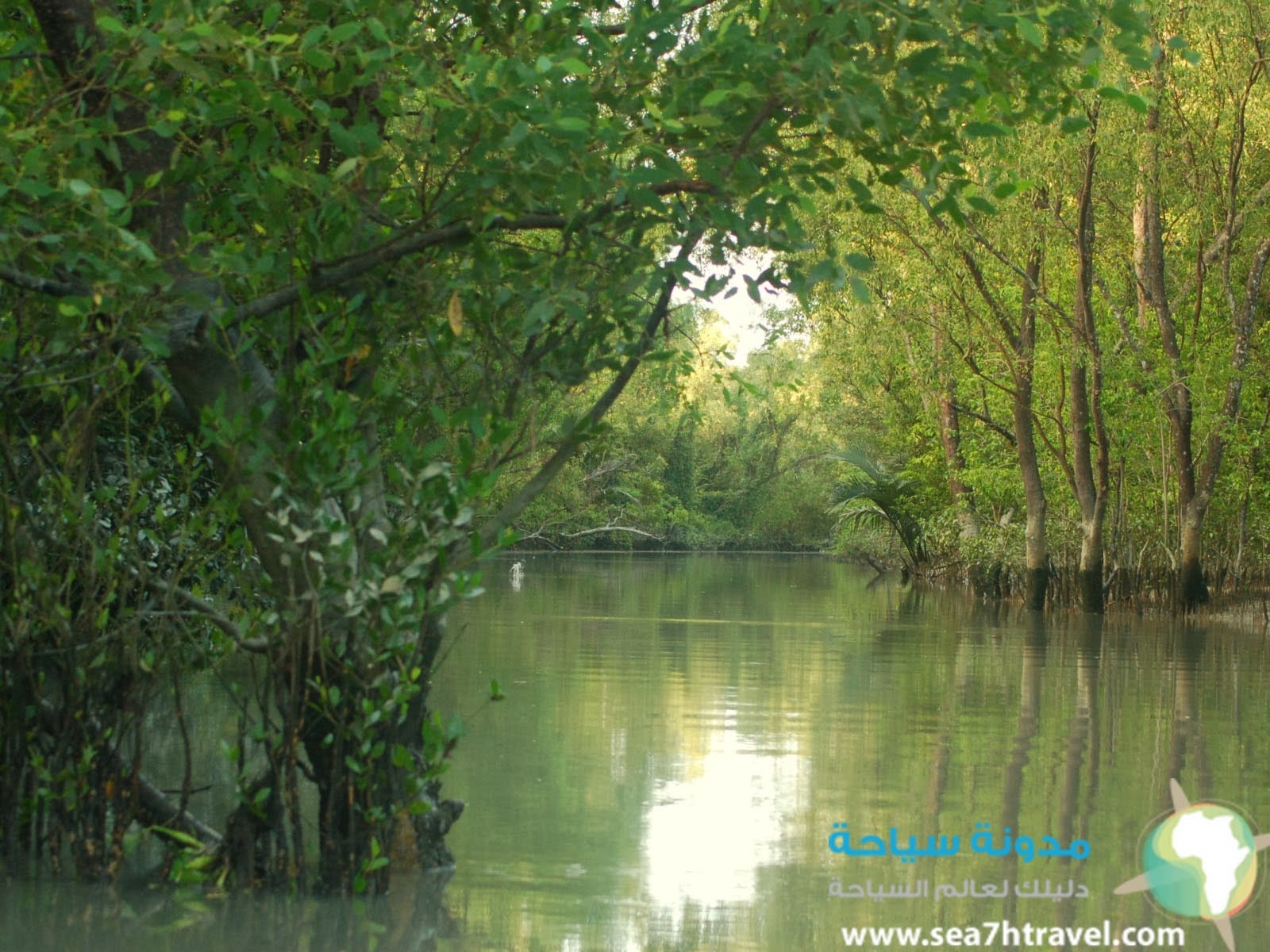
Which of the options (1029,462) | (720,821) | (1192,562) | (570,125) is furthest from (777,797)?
(1029,462)

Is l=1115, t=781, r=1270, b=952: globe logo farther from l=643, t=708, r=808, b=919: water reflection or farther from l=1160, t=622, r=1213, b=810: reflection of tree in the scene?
l=643, t=708, r=808, b=919: water reflection

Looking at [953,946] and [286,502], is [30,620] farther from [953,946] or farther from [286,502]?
[953,946]

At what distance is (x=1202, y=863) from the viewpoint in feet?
21.9

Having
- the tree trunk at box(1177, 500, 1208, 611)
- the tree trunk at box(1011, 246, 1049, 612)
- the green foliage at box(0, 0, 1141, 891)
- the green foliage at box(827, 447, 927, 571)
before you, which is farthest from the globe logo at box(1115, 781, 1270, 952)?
the green foliage at box(827, 447, 927, 571)

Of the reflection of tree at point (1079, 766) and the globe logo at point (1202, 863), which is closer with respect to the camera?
the globe logo at point (1202, 863)

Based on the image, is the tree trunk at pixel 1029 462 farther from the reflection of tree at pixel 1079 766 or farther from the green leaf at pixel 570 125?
the green leaf at pixel 570 125

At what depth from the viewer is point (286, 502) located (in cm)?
533

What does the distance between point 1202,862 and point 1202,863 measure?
4 cm

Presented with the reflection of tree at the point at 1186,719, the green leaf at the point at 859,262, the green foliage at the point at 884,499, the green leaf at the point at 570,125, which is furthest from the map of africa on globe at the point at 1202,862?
the green foliage at the point at 884,499

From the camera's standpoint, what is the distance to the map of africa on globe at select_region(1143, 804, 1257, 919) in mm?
5910

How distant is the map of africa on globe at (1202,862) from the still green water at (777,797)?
12 centimetres

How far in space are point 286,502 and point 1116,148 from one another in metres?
16.3

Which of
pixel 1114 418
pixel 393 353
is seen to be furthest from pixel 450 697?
pixel 1114 418

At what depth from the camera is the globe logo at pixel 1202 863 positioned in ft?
19.2
